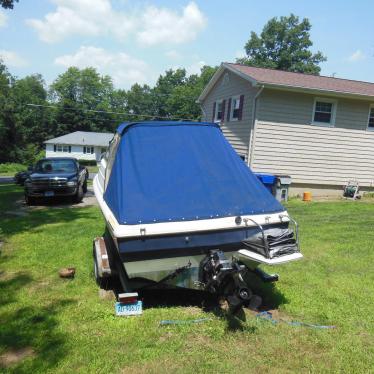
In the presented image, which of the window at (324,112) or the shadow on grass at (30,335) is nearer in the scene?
the shadow on grass at (30,335)

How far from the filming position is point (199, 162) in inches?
202

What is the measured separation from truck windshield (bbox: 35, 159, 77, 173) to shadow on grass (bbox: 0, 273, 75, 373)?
885cm

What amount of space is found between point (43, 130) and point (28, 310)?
66097 mm

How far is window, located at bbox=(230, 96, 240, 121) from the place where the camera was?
17.0m

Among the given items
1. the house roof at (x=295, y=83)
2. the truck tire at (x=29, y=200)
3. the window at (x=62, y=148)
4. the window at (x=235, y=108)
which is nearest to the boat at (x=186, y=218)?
the truck tire at (x=29, y=200)

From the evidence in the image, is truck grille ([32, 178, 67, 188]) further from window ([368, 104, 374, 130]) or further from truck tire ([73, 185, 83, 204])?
window ([368, 104, 374, 130])

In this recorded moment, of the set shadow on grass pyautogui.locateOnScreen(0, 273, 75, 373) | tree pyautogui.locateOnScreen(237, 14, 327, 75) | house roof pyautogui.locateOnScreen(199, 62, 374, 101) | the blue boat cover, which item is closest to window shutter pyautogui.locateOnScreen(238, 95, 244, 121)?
house roof pyautogui.locateOnScreen(199, 62, 374, 101)

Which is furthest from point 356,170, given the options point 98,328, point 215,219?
point 98,328

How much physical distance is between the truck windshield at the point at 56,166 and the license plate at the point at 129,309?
Result: 32.4 ft

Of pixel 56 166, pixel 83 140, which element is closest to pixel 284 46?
pixel 83 140

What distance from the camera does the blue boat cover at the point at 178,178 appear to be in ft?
14.9

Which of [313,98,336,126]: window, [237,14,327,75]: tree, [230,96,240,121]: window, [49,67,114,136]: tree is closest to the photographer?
[313,98,336,126]: window

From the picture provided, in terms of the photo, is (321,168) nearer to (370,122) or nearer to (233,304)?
(370,122)

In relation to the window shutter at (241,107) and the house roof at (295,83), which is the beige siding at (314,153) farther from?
the window shutter at (241,107)
